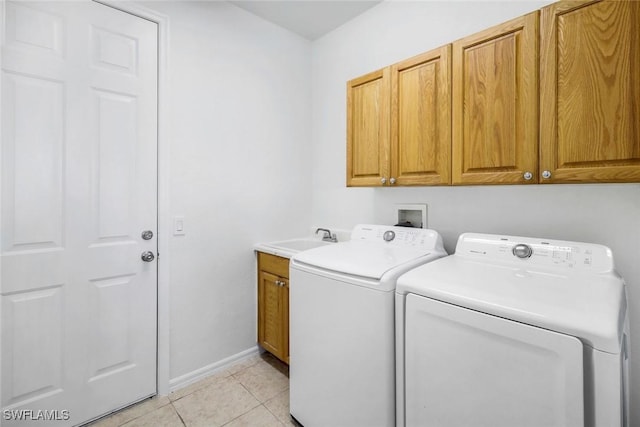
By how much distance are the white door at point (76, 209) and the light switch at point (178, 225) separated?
12 cm

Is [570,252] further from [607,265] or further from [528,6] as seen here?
[528,6]

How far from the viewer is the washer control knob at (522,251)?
130cm

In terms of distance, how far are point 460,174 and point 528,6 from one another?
0.92 m

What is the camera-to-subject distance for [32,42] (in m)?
1.45

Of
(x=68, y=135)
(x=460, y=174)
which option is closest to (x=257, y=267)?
(x=68, y=135)

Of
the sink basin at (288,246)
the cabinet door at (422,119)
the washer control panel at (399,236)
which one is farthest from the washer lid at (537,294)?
the sink basin at (288,246)

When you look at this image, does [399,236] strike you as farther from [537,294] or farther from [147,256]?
[147,256]

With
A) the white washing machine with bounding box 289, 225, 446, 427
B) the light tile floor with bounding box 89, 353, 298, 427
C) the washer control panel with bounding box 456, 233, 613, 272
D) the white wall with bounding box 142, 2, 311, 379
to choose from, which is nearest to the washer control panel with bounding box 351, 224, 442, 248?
the white washing machine with bounding box 289, 225, 446, 427

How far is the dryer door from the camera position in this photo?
0.81 metres

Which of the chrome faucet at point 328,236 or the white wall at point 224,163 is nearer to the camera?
the white wall at point 224,163

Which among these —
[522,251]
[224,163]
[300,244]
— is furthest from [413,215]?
[224,163]

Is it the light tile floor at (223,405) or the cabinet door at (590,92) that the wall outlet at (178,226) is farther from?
the cabinet door at (590,92)

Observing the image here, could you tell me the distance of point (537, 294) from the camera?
3.17 ft

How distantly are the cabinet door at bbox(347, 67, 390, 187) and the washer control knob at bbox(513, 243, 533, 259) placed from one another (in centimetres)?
74
